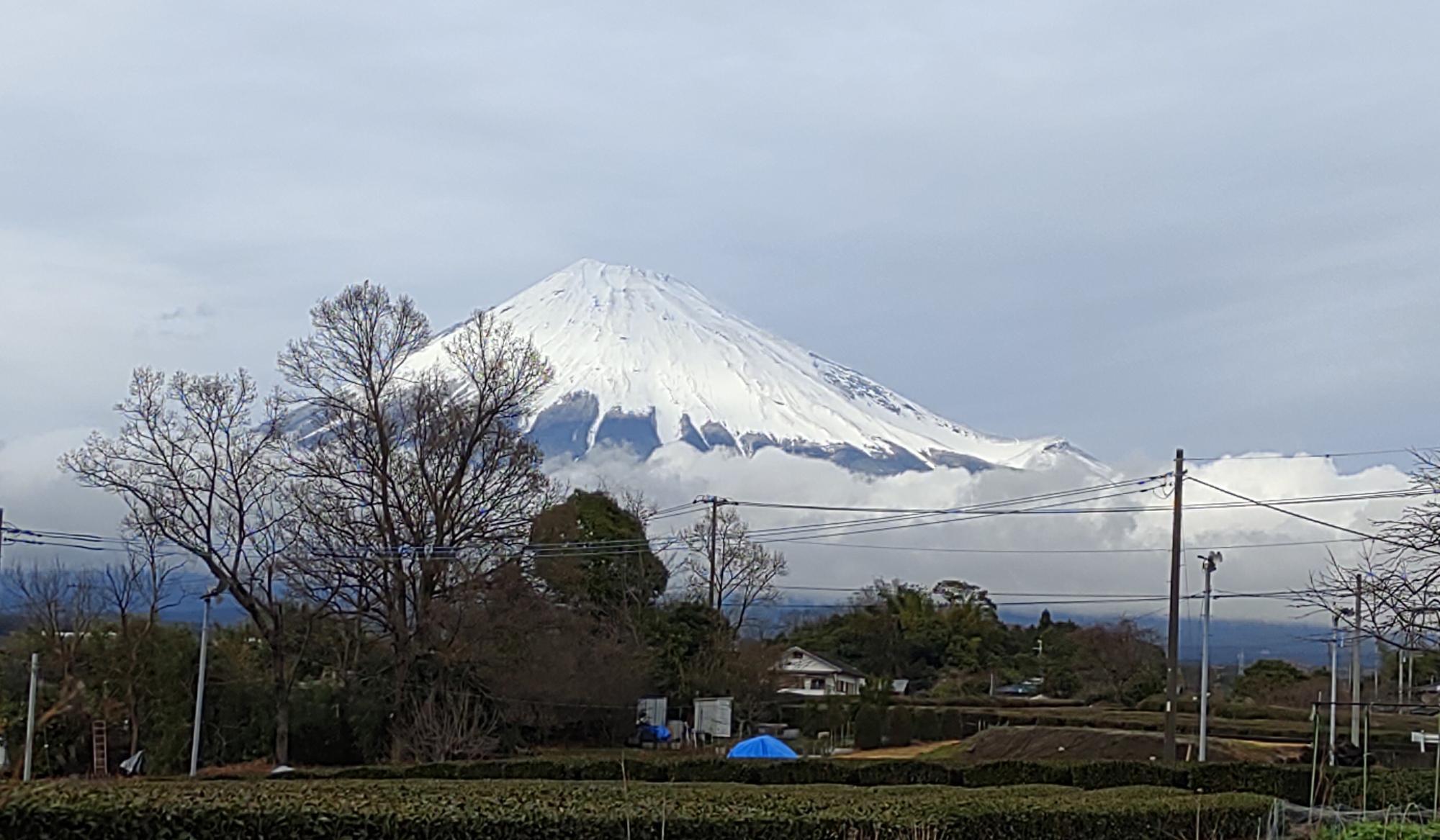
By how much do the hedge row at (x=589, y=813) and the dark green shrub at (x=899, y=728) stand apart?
26236 mm

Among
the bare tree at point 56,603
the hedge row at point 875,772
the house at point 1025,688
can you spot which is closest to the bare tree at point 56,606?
the bare tree at point 56,603

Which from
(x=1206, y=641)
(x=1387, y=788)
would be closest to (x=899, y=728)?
(x=1206, y=641)

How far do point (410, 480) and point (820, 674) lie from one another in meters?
27.6

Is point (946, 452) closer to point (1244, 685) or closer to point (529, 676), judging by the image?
point (1244, 685)

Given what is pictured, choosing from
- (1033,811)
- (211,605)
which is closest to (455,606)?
(211,605)

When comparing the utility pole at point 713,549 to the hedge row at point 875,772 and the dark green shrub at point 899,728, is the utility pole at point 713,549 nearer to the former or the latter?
the dark green shrub at point 899,728

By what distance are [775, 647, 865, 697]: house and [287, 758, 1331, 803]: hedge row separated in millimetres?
29248

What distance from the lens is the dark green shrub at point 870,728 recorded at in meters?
42.6

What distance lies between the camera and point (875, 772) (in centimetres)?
2514

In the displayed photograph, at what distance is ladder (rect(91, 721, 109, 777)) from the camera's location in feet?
109

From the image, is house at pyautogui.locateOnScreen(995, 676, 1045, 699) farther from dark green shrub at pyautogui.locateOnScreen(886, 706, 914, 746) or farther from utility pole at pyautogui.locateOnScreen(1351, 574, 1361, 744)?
utility pole at pyautogui.locateOnScreen(1351, 574, 1361, 744)

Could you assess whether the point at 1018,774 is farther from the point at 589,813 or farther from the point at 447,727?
the point at 589,813

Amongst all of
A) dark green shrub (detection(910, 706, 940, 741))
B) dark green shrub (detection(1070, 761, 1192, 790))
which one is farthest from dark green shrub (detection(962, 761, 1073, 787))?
dark green shrub (detection(910, 706, 940, 741))

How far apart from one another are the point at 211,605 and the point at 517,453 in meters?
8.26
